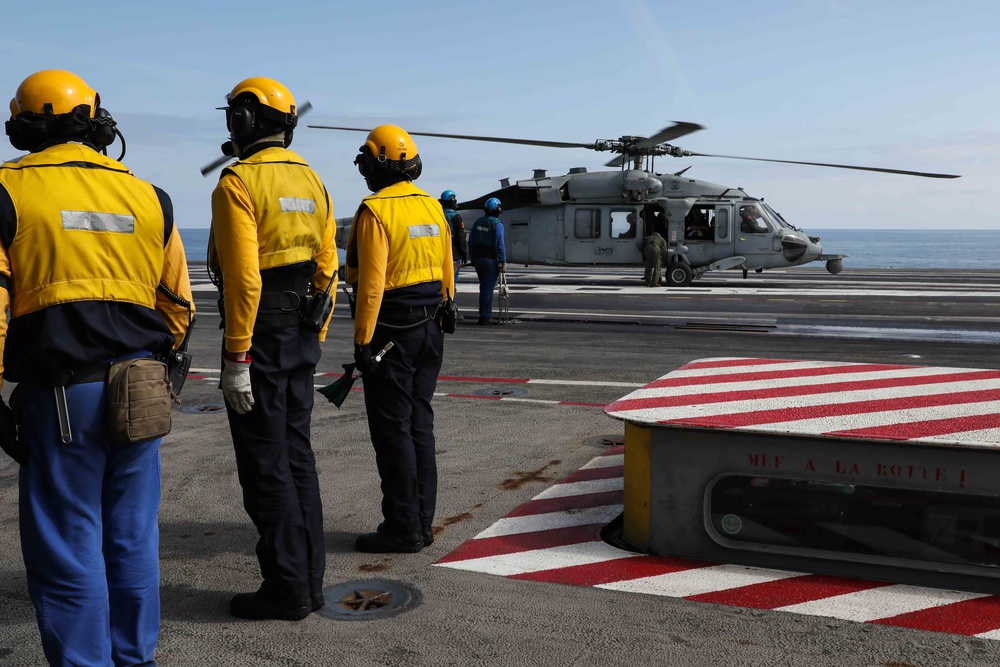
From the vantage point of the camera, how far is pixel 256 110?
370 centimetres

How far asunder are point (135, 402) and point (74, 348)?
0.83ft

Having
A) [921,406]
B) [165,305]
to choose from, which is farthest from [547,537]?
[165,305]

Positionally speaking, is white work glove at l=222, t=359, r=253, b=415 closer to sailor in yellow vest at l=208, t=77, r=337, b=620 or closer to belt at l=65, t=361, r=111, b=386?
sailor in yellow vest at l=208, t=77, r=337, b=620

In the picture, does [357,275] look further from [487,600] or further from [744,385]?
[744,385]

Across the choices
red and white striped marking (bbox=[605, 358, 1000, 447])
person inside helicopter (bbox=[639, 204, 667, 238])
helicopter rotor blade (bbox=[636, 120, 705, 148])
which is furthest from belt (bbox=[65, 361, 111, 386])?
person inside helicopter (bbox=[639, 204, 667, 238])

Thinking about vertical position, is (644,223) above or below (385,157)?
above

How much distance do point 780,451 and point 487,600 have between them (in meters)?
1.43

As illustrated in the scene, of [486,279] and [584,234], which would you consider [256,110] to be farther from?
[584,234]

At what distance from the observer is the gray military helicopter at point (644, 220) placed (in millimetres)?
22609

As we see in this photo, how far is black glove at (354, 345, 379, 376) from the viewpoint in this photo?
14.2 feet

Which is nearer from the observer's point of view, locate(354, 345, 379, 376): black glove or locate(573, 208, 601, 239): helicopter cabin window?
locate(354, 345, 379, 376): black glove

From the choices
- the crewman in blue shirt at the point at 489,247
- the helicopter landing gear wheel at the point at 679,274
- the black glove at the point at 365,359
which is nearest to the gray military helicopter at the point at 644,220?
the helicopter landing gear wheel at the point at 679,274

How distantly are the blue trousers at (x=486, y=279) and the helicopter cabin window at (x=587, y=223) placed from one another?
30.3 ft

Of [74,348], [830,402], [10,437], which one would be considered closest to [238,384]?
[74,348]
